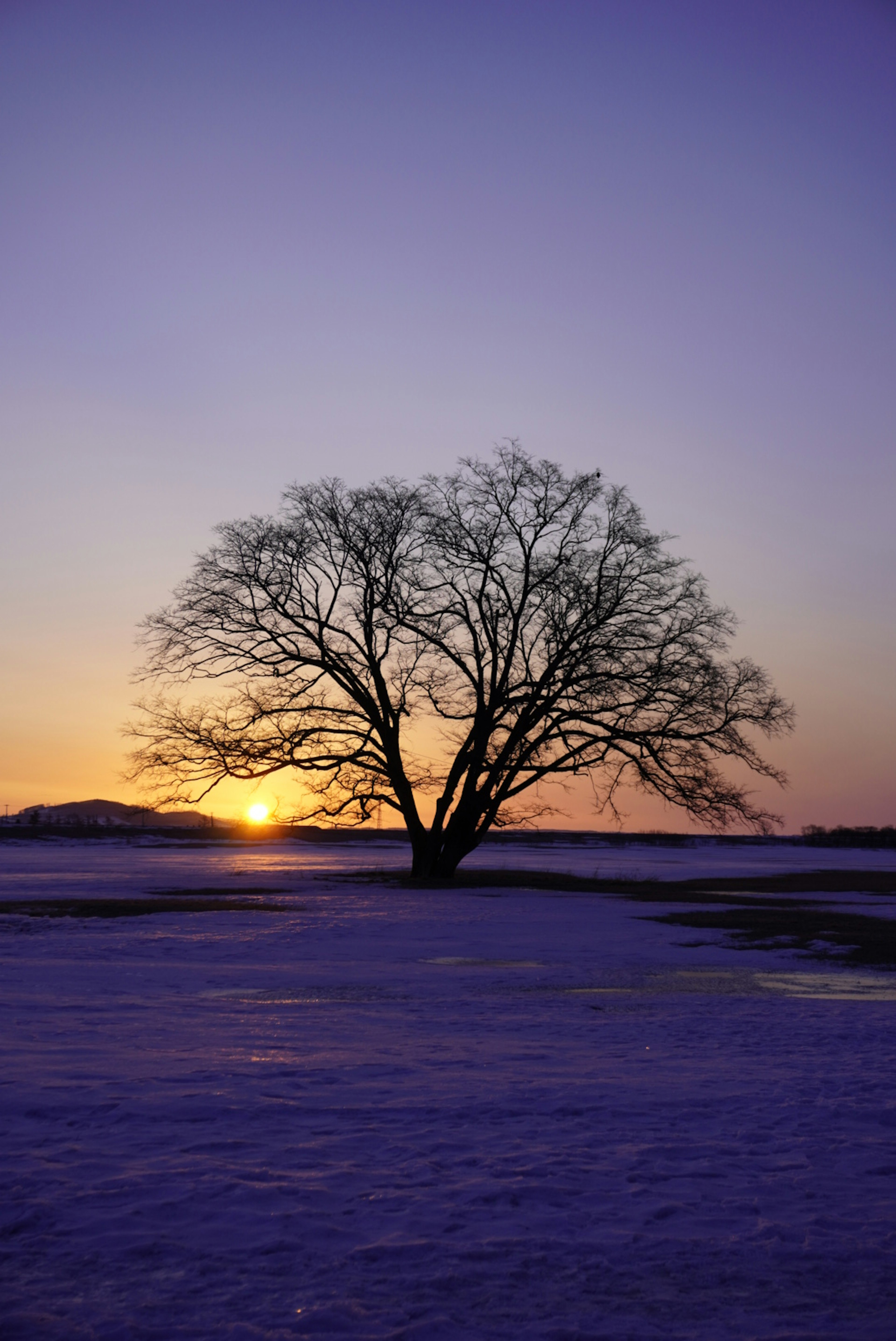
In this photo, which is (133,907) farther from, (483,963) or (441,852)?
(441,852)

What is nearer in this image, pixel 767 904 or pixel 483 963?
pixel 483 963

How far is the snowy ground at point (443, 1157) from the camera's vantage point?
416 centimetres

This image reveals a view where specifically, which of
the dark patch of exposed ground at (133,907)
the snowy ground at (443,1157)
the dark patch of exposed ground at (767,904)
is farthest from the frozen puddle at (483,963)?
the dark patch of exposed ground at (133,907)

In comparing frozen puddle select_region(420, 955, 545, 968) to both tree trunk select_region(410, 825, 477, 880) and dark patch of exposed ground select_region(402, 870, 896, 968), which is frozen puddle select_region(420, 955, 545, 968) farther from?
tree trunk select_region(410, 825, 477, 880)

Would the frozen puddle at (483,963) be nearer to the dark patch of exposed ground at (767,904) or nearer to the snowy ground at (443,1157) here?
the snowy ground at (443,1157)

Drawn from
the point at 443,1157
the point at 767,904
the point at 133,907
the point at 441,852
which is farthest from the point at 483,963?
the point at 441,852

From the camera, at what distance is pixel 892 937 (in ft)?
56.4

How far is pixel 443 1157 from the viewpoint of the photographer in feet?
19.1

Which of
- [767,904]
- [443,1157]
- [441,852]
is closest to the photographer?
[443,1157]

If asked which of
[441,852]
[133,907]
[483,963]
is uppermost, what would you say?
[441,852]

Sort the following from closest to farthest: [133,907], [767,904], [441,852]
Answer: [133,907], [767,904], [441,852]

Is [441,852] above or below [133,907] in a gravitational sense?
above

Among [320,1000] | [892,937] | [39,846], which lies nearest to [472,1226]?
[320,1000]

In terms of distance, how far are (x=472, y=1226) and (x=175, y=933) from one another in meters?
12.9
